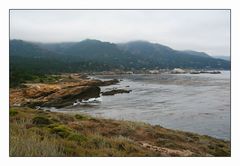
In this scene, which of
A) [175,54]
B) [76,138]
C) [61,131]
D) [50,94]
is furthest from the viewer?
[50,94]

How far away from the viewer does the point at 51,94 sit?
29.2 meters

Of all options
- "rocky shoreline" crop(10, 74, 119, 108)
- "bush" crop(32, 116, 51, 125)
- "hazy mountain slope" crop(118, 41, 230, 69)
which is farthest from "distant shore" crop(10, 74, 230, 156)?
"rocky shoreline" crop(10, 74, 119, 108)

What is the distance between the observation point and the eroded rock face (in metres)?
24.6

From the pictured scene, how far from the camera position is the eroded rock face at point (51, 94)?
967 inches

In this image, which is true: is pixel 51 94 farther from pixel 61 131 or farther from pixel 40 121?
pixel 61 131

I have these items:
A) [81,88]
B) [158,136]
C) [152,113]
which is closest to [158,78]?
[81,88]

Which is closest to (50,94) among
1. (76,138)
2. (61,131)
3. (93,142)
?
(61,131)

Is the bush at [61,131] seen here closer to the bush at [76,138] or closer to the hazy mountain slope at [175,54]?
the bush at [76,138]

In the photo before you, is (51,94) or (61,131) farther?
(51,94)

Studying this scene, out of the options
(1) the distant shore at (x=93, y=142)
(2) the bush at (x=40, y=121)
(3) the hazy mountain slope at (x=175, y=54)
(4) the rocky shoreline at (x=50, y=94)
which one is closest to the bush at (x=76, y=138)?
(1) the distant shore at (x=93, y=142)

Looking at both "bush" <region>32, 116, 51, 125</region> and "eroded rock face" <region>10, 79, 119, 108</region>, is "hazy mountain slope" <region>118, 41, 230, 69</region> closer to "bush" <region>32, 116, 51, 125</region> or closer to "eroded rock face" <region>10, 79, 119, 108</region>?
"bush" <region>32, 116, 51, 125</region>
